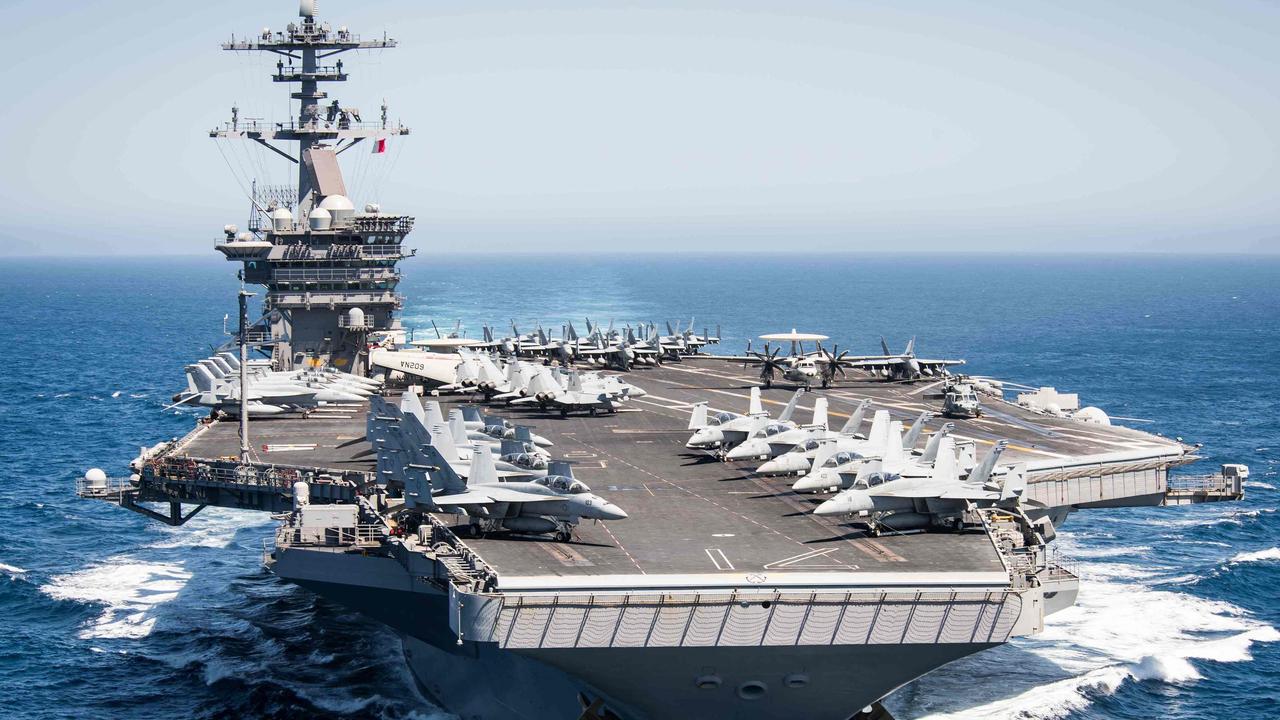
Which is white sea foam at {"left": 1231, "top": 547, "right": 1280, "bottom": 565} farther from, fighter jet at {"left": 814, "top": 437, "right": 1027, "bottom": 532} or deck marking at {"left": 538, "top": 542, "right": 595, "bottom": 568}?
deck marking at {"left": 538, "top": 542, "right": 595, "bottom": 568}

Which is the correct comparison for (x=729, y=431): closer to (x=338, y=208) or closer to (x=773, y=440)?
(x=773, y=440)

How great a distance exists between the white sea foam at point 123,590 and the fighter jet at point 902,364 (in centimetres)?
2814

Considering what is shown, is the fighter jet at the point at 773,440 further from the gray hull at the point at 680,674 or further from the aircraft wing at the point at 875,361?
the aircraft wing at the point at 875,361

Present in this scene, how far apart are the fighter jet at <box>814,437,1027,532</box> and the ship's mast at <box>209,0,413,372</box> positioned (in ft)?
94.7

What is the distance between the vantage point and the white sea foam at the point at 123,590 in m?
37.0

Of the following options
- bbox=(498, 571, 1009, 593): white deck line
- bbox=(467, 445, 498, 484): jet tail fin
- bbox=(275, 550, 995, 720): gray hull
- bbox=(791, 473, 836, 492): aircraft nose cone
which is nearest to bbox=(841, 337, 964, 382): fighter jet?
bbox=(791, 473, 836, 492): aircraft nose cone

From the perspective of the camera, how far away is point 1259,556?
43.5 meters

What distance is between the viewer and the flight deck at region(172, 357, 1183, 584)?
25672mm

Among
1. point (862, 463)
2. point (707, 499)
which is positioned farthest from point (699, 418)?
point (862, 463)

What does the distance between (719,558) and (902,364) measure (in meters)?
33.0

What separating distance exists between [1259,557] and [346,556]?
31.1 meters

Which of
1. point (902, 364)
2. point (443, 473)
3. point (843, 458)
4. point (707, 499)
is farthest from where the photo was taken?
point (902, 364)

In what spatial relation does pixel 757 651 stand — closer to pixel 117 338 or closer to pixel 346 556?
pixel 346 556

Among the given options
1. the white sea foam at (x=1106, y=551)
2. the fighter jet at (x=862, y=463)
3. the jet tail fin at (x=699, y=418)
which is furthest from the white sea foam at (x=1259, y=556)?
the jet tail fin at (x=699, y=418)
